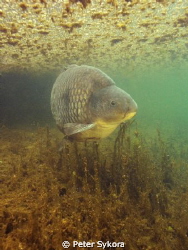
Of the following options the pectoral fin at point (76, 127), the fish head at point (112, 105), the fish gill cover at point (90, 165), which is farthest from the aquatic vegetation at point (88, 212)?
the fish head at point (112, 105)

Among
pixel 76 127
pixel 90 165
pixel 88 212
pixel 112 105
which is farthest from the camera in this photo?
pixel 90 165

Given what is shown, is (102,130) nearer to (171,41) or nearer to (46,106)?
(171,41)

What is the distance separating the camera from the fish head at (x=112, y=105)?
13.0ft

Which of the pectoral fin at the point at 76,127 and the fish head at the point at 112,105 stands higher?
the fish head at the point at 112,105

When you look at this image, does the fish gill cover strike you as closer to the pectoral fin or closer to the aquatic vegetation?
the aquatic vegetation

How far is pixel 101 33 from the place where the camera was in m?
12.7

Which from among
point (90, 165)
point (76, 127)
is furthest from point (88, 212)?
point (90, 165)

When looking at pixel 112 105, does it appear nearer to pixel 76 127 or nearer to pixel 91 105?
pixel 91 105

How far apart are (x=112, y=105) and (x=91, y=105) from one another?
23.6 inches

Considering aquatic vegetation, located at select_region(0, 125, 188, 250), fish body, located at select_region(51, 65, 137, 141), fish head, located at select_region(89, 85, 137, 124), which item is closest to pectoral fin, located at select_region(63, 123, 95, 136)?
fish body, located at select_region(51, 65, 137, 141)

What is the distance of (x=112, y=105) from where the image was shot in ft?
13.5

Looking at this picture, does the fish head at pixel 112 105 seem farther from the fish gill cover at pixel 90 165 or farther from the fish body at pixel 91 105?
the fish gill cover at pixel 90 165


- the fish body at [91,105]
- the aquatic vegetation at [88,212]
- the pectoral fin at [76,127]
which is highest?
the fish body at [91,105]

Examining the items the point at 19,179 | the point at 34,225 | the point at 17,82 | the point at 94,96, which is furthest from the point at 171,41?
the point at 17,82
